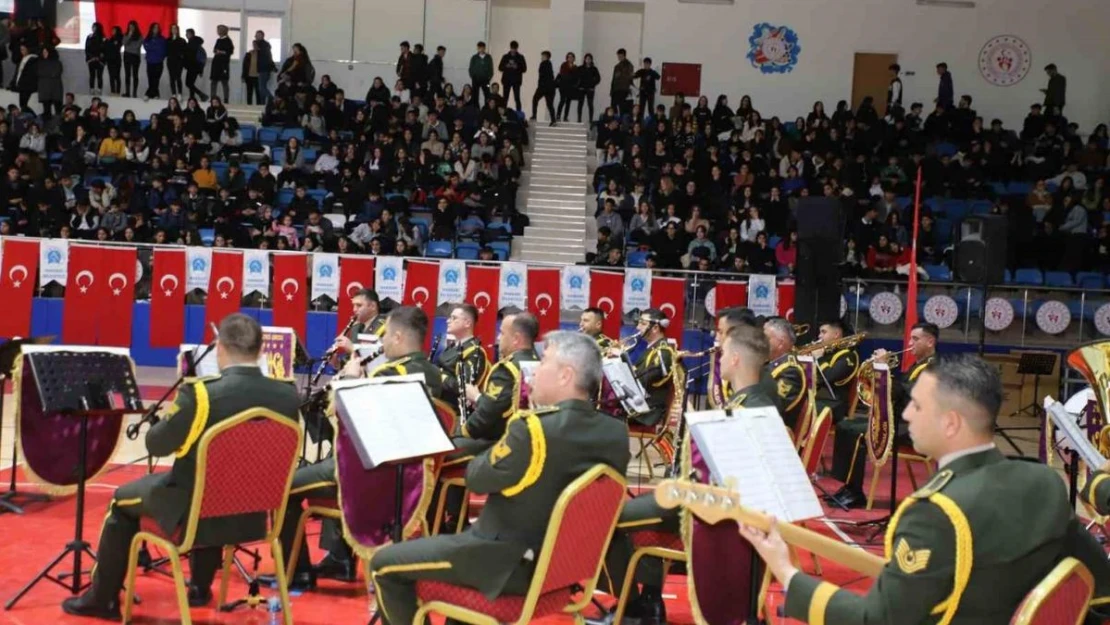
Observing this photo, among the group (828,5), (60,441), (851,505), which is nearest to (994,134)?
(828,5)

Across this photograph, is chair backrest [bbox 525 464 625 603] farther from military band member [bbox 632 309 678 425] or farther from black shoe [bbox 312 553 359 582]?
military band member [bbox 632 309 678 425]

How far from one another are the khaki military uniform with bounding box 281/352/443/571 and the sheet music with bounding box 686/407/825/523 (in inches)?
92.5

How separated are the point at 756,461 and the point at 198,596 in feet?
12.0

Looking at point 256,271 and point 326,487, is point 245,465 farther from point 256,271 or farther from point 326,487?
point 256,271

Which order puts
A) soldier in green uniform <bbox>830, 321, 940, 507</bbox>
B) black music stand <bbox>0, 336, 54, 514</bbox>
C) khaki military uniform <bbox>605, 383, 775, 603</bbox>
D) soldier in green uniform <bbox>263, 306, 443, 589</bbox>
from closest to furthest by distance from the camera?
khaki military uniform <bbox>605, 383, 775, 603</bbox> < soldier in green uniform <bbox>263, 306, 443, 589</bbox> < black music stand <bbox>0, 336, 54, 514</bbox> < soldier in green uniform <bbox>830, 321, 940, 507</bbox>

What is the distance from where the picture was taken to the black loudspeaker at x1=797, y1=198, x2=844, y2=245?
15086 mm

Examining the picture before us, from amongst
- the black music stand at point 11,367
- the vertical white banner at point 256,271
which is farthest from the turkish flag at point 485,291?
the black music stand at point 11,367

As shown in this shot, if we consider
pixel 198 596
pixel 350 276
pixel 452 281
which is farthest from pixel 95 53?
pixel 198 596

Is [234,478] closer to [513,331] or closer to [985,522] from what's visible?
[513,331]

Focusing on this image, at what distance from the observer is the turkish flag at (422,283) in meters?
16.9

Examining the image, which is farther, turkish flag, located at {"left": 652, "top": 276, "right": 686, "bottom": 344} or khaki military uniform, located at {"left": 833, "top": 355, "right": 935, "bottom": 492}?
turkish flag, located at {"left": 652, "top": 276, "right": 686, "bottom": 344}

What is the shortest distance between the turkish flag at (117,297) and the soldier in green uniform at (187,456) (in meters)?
11.4

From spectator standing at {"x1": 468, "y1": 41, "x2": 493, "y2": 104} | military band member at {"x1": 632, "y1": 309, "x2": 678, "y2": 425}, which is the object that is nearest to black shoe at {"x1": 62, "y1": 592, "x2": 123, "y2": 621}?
military band member at {"x1": 632, "y1": 309, "x2": 678, "y2": 425}

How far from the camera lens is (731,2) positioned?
87.4ft
